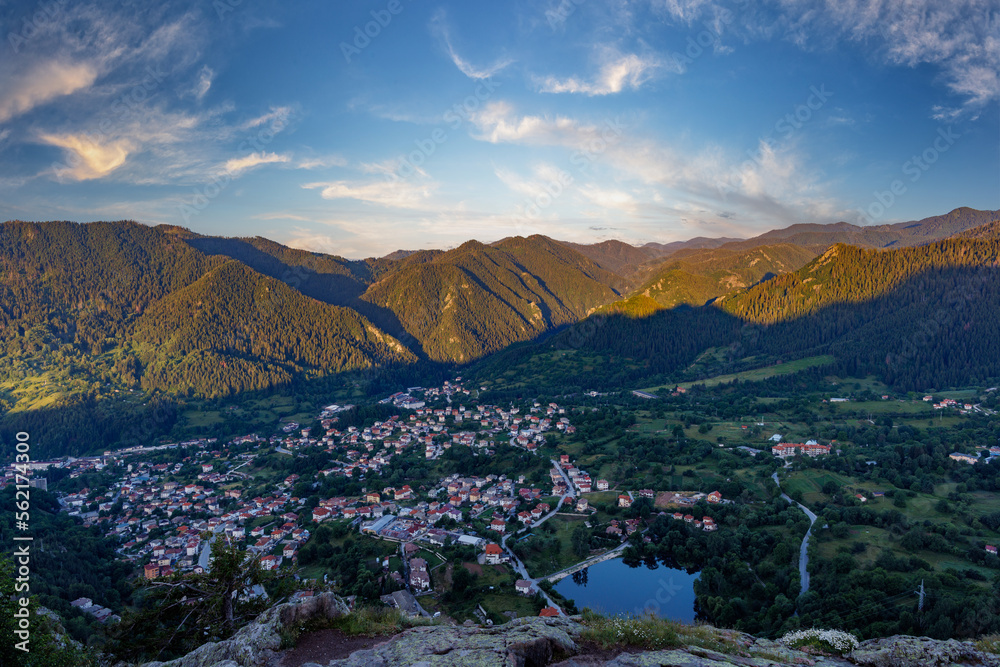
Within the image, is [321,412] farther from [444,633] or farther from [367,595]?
[444,633]

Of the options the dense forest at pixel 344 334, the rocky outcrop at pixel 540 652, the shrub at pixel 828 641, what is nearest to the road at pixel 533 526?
the shrub at pixel 828 641

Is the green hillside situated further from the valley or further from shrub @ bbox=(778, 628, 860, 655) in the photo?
shrub @ bbox=(778, 628, 860, 655)

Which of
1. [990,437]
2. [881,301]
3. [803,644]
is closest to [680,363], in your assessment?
[881,301]

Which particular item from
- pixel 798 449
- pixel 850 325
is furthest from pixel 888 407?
pixel 850 325

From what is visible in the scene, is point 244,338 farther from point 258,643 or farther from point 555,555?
point 258,643

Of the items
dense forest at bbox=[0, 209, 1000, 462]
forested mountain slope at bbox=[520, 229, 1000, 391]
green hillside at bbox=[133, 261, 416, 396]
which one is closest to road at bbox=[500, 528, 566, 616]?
dense forest at bbox=[0, 209, 1000, 462]

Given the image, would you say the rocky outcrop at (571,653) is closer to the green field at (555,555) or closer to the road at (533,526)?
the road at (533,526)
